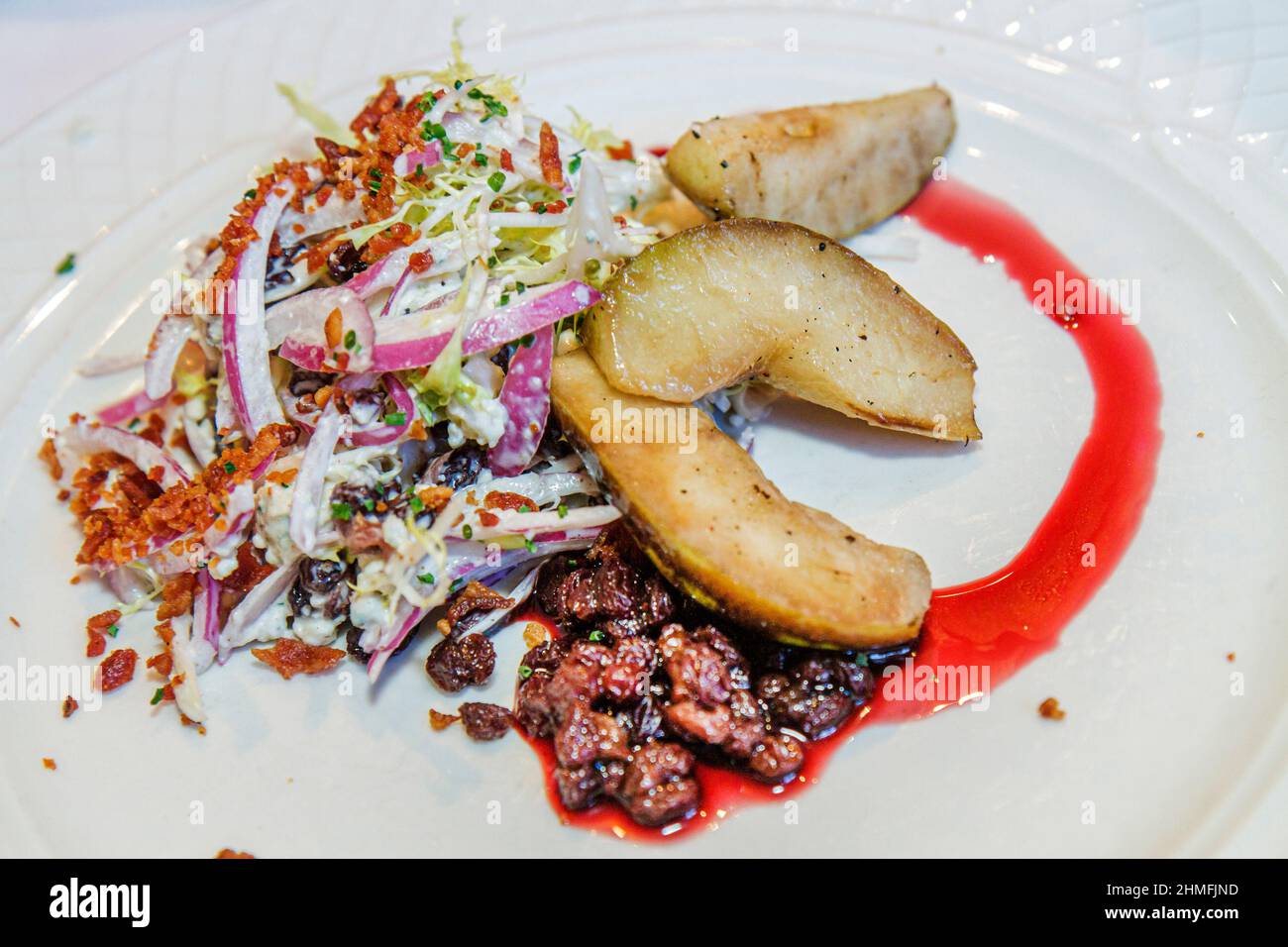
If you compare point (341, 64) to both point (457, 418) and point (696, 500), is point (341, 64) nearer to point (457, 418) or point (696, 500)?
point (457, 418)

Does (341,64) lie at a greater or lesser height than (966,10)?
lesser

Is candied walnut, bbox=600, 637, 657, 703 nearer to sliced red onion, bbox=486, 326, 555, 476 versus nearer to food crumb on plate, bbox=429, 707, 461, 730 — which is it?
food crumb on plate, bbox=429, 707, 461, 730

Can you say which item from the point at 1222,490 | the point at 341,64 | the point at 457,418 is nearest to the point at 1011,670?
the point at 1222,490

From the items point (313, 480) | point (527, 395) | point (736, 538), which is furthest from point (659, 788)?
point (313, 480)

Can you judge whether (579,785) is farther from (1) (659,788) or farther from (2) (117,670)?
(2) (117,670)

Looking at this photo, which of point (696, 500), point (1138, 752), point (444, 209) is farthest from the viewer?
point (444, 209)

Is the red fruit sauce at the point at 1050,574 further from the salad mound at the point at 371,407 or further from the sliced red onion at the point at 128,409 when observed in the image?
the sliced red onion at the point at 128,409

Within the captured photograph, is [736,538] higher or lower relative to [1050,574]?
higher
